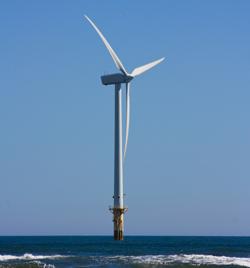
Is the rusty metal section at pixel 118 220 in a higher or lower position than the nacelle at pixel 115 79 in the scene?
lower

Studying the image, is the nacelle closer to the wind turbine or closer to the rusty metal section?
the wind turbine

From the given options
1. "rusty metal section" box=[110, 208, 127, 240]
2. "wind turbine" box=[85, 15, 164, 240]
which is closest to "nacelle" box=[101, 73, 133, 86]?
→ "wind turbine" box=[85, 15, 164, 240]

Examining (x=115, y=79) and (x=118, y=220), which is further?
(x=115, y=79)

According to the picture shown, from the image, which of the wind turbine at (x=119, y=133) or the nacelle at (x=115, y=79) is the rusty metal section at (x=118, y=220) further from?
the nacelle at (x=115, y=79)

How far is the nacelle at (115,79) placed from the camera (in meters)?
83.3

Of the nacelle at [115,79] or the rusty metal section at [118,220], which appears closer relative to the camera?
the rusty metal section at [118,220]

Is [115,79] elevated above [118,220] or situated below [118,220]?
above

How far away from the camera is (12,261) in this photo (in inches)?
2347

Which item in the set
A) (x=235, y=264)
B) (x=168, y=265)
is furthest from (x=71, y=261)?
(x=235, y=264)

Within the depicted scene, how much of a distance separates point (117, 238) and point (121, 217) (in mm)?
5406

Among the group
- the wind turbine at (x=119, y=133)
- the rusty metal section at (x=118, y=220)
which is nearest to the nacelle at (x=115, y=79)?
the wind turbine at (x=119, y=133)

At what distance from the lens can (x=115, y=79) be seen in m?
84.8

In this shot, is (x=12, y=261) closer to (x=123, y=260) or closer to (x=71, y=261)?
(x=71, y=261)

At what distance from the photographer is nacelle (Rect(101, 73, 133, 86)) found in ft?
273
